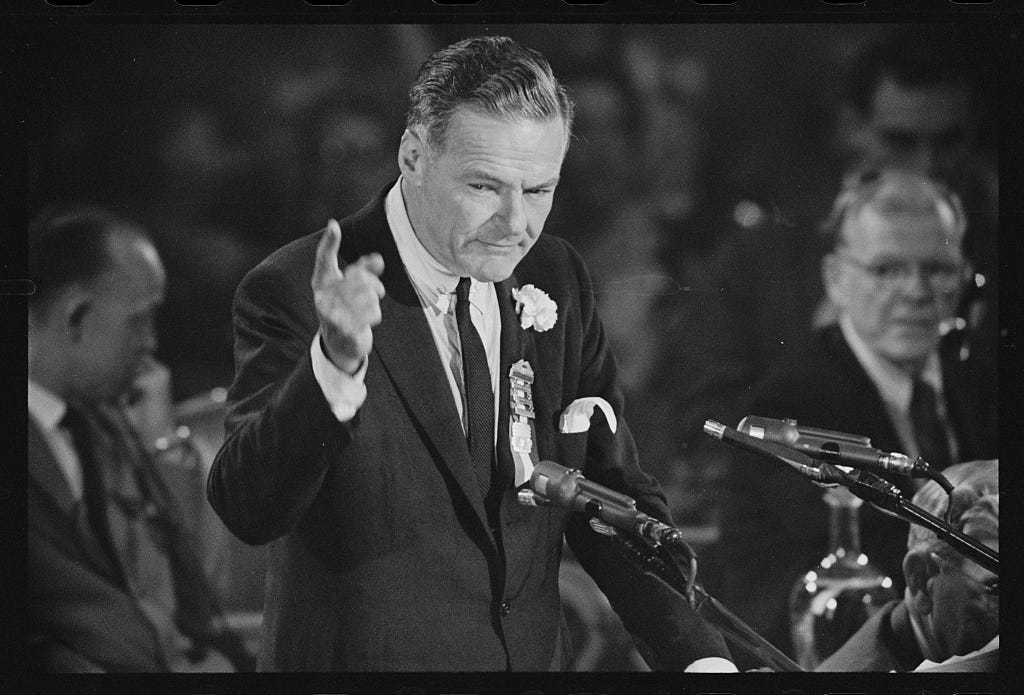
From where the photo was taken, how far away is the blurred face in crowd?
4055 mm

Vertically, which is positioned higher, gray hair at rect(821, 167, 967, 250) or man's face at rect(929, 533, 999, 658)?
gray hair at rect(821, 167, 967, 250)

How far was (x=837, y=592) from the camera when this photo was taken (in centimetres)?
404

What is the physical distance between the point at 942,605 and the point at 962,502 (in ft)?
1.06

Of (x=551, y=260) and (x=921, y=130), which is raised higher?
(x=921, y=130)

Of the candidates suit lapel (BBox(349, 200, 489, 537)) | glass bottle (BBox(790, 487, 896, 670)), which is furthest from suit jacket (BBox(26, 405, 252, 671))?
glass bottle (BBox(790, 487, 896, 670))

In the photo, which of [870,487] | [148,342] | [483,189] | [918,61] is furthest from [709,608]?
[148,342]

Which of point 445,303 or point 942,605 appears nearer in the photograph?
point 445,303

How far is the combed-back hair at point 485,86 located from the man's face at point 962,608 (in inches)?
71.0

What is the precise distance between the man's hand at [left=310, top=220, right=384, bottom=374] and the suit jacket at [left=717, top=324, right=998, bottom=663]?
126 centimetres

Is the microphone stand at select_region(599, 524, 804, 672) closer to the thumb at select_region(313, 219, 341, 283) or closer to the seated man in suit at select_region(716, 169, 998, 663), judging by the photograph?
the seated man in suit at select_region(716, 169, 998, 663)

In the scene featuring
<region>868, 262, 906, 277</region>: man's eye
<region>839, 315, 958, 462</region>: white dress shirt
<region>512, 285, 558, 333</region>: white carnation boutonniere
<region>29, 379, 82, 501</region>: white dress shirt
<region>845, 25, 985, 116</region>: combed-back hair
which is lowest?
<region>29, 379, 82, 501</region>: white dress shirt

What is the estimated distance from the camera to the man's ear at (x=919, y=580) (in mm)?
4039

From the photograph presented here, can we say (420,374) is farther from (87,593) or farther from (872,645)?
(872,645)

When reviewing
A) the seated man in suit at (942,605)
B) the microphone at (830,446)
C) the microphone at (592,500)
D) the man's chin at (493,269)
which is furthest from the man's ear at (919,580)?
the man's chin at (493,269)
